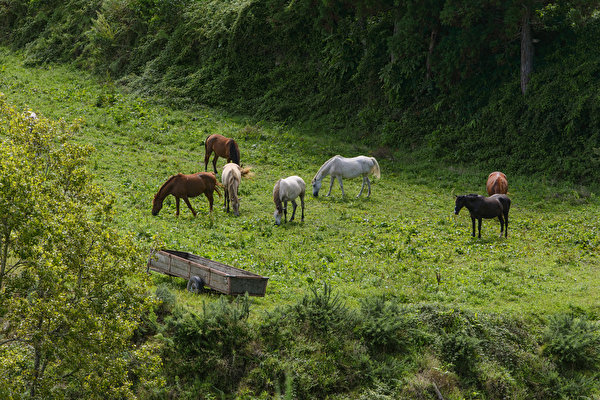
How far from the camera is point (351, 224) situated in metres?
22.8

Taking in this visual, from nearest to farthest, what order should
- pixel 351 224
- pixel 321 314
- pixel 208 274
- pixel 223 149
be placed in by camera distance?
pixel 321 314
pixel 208 274
pixel 351 224
pixel 223 149

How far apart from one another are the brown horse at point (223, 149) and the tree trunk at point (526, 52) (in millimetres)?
16019

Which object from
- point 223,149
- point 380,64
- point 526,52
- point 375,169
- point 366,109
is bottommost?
point 375,169

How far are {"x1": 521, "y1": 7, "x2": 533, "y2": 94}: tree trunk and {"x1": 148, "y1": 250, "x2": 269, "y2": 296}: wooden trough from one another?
22.5 meters

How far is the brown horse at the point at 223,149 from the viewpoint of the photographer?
27.5 meters

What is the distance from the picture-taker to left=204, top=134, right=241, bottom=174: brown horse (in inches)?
1083

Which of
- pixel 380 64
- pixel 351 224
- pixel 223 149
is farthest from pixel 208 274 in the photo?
pixel 380 64

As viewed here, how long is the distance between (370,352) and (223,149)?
50.0 ft

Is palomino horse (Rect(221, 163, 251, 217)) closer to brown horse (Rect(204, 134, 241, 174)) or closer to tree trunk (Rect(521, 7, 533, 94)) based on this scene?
brown horse (Rect(204, 134, 241, 174))

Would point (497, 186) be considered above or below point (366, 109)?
below

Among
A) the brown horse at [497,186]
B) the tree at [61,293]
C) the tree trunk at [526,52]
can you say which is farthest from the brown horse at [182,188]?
the tree trunk at [526,52]

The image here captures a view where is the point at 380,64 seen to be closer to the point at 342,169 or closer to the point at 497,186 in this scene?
the point at 342,169

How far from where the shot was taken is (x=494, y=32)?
32.7 metres

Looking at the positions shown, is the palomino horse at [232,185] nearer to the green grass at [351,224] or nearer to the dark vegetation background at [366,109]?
the green grass at [351,224]
